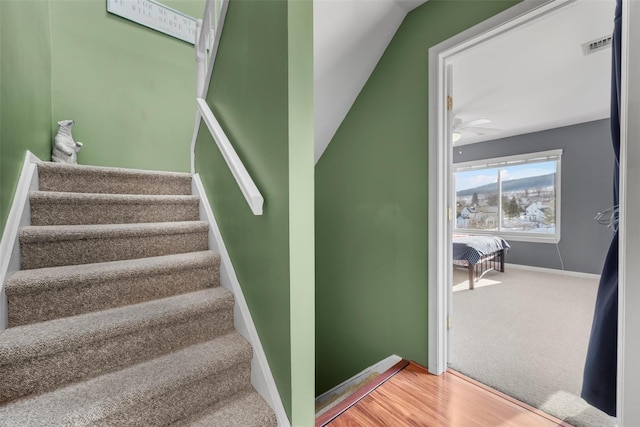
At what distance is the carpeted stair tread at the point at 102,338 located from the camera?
952 mm

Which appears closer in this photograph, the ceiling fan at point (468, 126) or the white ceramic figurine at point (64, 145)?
the white ceramic figurine at point (64, 145)

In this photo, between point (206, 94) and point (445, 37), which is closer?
point (445, 37)

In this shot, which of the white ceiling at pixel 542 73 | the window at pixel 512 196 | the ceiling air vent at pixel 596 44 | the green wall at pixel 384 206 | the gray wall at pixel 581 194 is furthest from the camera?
the window at pixel 512 196

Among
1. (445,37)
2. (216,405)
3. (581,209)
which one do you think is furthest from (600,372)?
(581,209)

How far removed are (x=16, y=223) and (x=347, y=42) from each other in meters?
2.08

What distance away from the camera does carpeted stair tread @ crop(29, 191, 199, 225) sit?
1.43 metres

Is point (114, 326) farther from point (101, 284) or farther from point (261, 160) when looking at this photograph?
point (261, 160)

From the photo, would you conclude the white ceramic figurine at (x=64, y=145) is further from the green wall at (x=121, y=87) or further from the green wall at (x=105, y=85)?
the green wall at (x=121, y=87)

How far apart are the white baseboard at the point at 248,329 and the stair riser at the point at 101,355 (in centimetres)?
10

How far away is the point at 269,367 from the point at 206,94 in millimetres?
1822

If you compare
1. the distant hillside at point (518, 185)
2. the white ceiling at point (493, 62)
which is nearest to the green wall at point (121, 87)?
the white ceiling at point (493, 62)

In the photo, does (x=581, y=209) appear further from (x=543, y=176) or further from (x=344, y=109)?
(x=344, y=109)

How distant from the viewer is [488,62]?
2.51 meters

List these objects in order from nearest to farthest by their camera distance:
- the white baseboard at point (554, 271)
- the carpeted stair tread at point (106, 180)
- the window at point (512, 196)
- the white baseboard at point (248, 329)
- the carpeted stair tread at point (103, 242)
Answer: the white baseboard at point (248, 329), the carpeted stair tread at point (103, 242), the carpeted stair tread at point (106, 180), the white baseboard at point (554, 271), the window at point (512, 196)
